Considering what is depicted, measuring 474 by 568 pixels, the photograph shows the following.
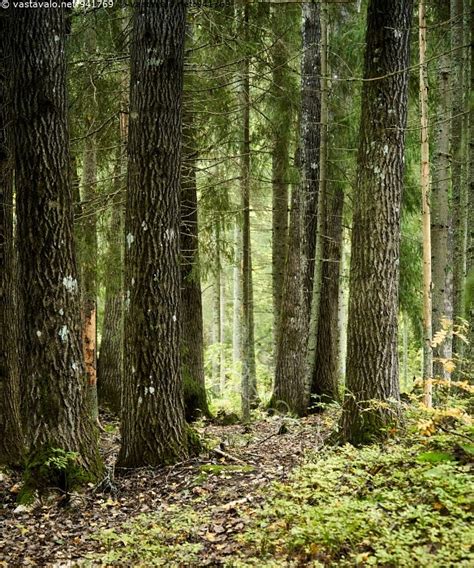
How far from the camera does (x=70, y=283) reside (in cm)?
620

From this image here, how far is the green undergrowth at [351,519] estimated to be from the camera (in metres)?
3.81

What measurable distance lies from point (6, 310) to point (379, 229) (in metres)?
4.98

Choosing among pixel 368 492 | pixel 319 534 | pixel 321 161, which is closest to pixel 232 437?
pixel 368 492

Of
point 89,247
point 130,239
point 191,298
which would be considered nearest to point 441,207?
point 191,298

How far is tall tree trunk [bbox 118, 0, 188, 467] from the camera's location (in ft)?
21.7

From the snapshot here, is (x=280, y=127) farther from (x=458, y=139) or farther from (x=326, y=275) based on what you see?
(x=458, y=139)

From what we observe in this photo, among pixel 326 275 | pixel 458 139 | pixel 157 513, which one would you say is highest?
pixel 458 139

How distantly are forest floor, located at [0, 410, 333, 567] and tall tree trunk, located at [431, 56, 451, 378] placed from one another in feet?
11.0

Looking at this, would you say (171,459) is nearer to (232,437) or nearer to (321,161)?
(232,437)

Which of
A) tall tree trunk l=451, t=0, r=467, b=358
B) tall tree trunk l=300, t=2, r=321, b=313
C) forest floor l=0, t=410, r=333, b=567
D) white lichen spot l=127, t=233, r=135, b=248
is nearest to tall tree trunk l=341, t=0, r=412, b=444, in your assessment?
forest floor l=0, t=410, r=333, b=567

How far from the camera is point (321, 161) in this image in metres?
10.0

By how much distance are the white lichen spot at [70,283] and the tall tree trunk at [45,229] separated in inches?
0.5

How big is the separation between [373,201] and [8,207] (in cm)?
491

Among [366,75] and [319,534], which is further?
[366,75]
